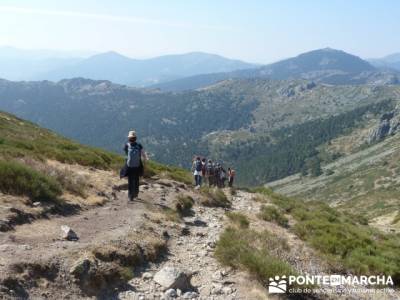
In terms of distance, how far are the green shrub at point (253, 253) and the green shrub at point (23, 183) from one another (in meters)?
6.17

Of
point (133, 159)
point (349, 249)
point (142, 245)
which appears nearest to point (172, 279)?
point (142, 245)

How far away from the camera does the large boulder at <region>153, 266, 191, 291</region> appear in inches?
421

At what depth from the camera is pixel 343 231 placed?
A: 64.8 ft

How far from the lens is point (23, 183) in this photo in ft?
49.8

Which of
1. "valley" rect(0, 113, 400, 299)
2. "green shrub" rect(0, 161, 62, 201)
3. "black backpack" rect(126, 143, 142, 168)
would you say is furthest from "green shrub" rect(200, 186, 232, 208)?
"green shrub" rect(0, 161, 62, 201)

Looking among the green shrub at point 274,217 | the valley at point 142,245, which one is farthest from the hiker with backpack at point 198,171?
the green shrub at point 274,217

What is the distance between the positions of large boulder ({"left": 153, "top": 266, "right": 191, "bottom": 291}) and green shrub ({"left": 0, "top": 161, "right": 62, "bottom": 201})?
6.02 meters

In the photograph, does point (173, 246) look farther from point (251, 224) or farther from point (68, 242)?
point (251, 224)

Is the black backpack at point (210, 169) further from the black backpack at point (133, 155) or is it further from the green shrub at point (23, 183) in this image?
the green shrub at point (23, 183)

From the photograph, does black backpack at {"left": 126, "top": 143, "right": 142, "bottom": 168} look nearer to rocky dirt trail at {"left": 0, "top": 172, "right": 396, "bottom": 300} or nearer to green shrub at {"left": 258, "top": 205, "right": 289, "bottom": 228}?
rocky dirt trail at {"left": 0, "top": 172, "right": 396, "bottom": 300}

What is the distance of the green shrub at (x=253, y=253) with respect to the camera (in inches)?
446

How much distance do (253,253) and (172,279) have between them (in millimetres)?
2550

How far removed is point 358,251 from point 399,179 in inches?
5500

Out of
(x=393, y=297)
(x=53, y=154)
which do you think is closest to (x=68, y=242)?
(x=393, y=297)
